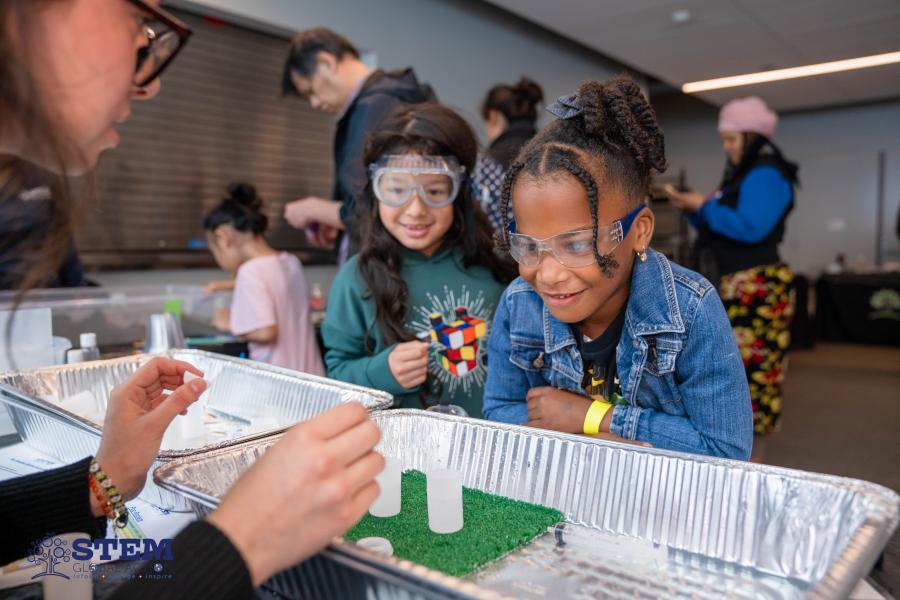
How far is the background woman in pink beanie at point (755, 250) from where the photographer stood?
9.53 feet

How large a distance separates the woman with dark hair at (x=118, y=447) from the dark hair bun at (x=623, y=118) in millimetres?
643

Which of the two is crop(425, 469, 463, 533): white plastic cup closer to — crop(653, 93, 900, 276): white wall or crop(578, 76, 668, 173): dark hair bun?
crop(578, 76, 668, 173): dark hair bun

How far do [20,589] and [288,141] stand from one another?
3.92 meters

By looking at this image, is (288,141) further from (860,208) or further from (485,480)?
(860,208)

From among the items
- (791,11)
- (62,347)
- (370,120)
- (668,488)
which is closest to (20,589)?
(668,488)

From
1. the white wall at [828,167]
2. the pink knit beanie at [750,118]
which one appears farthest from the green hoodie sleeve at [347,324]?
the white wall at [828,167]

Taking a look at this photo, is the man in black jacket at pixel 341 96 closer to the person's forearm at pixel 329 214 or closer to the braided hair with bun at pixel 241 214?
the person's forearm at pixel 329 214

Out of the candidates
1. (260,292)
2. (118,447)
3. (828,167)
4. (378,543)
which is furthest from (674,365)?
(828,167)

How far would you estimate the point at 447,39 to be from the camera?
5.18 m

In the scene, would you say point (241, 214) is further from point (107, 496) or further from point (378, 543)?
point (378, 543)

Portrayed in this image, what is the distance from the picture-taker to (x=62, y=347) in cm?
184

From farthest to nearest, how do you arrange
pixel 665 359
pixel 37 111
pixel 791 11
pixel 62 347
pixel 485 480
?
pixel 791 11
pixel 62 347
pixel 665 359
pixel 485 480
pixel 37 111

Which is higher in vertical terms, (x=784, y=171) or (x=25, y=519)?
(x=784, y=171)

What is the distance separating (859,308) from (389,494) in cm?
805
